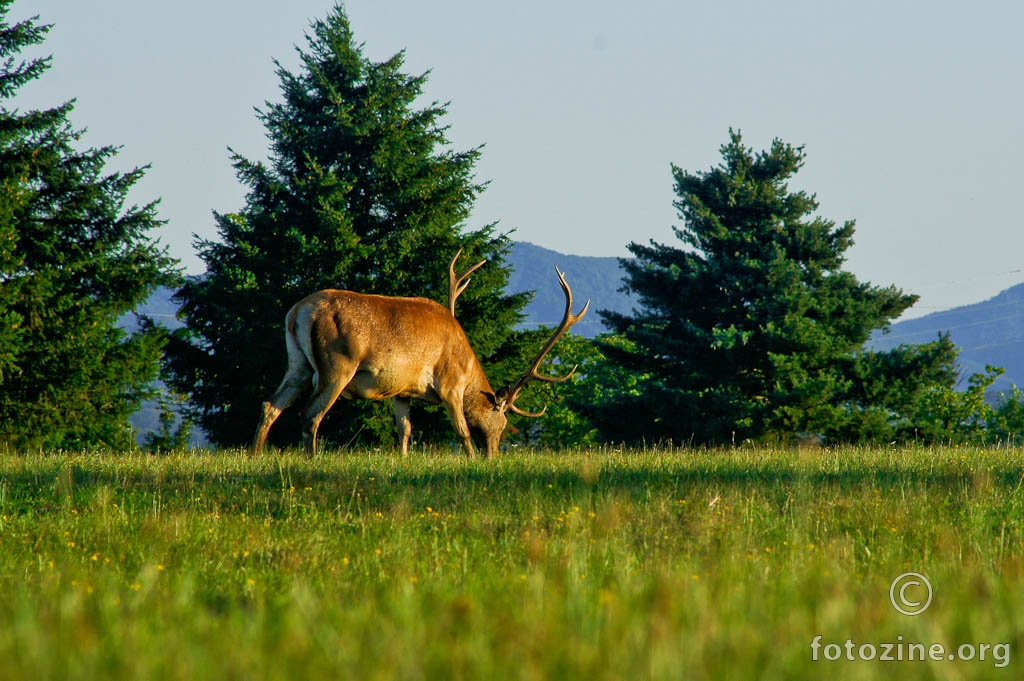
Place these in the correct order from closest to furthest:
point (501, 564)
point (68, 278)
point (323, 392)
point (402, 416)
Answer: point (501, 564) < point (323, 392) < point (402, 416) < point (68, 278)

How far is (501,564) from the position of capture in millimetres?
5840

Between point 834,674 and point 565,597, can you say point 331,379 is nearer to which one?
point 565,597

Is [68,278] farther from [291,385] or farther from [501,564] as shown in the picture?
[501,564]

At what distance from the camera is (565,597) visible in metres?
3.97

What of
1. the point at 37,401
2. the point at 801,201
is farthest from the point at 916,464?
the point at 801,201

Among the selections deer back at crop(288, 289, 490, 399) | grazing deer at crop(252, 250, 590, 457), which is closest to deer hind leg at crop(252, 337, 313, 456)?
grazing deer at crop(252, 250, 590, 457)

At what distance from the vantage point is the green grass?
2.95 meters

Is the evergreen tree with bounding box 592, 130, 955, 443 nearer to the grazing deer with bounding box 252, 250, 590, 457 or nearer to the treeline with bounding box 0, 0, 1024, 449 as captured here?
the treeline with bounding box 0, 0, 1024, 449

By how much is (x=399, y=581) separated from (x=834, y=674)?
237 cm

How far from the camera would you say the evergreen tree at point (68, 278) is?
20984mm

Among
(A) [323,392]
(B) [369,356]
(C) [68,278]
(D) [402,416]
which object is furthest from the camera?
(C) [68,278]

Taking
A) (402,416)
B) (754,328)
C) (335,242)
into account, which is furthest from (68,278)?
(754,328)

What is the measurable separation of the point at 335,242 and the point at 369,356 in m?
9.45

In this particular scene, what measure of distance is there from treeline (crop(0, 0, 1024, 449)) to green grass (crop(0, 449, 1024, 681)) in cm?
1012
